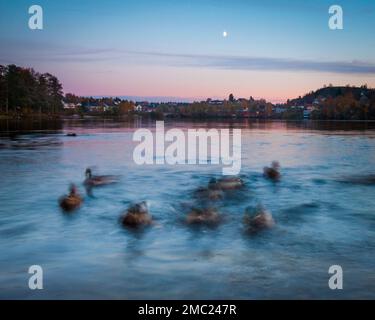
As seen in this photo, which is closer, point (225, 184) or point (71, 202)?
point (71, 202)

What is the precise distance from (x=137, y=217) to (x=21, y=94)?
429 feet

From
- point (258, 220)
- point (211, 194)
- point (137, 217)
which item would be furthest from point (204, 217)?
point (211, 194)

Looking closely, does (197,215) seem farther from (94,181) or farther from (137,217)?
(94,181)

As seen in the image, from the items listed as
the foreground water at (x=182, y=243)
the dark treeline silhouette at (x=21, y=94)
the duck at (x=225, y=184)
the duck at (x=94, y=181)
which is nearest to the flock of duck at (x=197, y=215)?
the foreground water at (x=182, y=243)

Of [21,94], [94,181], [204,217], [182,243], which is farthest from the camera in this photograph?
[21,94]

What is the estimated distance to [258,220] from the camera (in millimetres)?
17266

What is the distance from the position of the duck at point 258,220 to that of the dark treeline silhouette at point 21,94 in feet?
414

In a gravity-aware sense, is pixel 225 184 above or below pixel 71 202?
above

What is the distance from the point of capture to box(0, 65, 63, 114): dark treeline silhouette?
132 metres

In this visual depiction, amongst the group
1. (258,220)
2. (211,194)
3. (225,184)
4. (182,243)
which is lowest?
(182,243)
